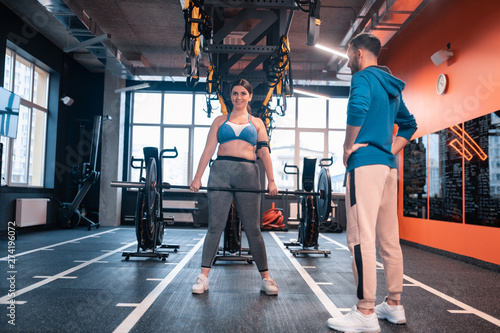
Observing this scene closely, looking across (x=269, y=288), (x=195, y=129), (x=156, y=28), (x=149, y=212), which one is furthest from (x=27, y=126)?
(x=269, y=288)

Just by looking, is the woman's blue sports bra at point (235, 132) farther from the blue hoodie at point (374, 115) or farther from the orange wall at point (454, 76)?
the orange wall at point (454, 76)

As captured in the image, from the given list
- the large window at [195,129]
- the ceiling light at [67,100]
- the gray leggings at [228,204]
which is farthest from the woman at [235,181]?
the large window at [195,129]

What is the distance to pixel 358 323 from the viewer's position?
2.01 meters

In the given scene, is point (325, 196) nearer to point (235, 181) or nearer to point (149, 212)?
point (235, 181)

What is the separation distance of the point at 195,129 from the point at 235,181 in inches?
313

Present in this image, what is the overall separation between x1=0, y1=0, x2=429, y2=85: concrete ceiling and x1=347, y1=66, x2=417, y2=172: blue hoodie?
3.03 m

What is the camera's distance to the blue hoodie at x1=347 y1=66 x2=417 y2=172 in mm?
2018

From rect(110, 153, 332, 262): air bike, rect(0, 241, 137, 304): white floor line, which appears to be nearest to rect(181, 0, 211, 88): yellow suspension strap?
rect(110, 153, 332, 262): air bike

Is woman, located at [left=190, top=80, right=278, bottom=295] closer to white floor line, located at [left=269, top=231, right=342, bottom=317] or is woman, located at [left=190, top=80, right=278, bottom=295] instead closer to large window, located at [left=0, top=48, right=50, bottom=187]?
white floor line, located at [left=269, top=231, right=342, bottom=317]

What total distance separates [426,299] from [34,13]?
724 centimetres

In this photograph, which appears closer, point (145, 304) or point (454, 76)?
point (145, 304)

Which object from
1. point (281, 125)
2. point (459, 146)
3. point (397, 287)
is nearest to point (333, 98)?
point (281, 125)

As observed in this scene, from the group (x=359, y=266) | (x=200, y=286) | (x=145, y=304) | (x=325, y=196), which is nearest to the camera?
(x=359, y=266)

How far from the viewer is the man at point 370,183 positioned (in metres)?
2.00
